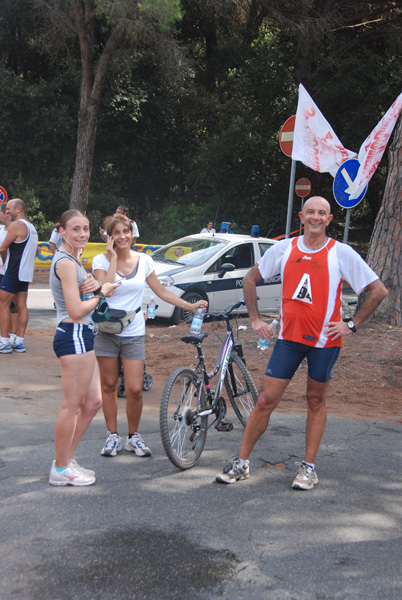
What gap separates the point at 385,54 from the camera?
26.3 m

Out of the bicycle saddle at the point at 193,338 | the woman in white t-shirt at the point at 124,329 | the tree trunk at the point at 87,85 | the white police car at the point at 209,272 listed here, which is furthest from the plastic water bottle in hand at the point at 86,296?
the tree trunk at the point at 87,85

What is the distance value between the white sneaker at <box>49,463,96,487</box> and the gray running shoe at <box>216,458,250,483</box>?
2.91ft

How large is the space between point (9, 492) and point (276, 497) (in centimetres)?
173

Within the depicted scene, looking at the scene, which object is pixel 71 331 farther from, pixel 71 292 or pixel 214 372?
pixel 214 372

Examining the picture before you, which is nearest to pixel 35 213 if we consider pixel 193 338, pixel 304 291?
pixel 193 338

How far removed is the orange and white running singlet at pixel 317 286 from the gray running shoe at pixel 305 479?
Answer: 881 millimetres

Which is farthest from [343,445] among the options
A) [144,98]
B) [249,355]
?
[144,98]

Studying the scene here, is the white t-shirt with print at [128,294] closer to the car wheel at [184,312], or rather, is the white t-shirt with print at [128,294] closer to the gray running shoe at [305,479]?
the gray running shoe at [305,479]

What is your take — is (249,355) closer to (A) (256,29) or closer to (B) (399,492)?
(B) (399,492)

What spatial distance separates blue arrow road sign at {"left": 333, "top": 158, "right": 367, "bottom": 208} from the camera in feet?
33.1

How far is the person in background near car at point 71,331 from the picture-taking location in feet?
13.7

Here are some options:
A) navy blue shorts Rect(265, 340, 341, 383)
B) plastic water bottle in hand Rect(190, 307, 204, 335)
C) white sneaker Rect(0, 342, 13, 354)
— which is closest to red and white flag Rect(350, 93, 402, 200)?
white sneaker Rect(0, 342, 13, 354)

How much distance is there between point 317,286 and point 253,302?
0.62m

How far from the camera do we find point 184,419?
4.88 m
